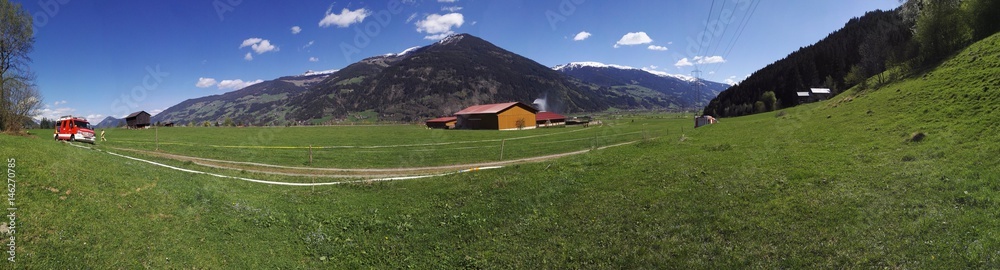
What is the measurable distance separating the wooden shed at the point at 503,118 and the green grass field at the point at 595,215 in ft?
241

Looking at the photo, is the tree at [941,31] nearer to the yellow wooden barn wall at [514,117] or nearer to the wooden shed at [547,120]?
the yellow wooden barn wall at [514,117]

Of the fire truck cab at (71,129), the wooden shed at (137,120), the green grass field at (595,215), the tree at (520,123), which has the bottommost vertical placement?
the green grass field at (595,215)

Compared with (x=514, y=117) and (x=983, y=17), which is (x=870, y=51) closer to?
(x=983, y=17)

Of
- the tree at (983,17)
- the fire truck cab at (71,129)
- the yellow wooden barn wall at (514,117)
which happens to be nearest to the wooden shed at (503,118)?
the yellow wooden barn wall at (514,117)

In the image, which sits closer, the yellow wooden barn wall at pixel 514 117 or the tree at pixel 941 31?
→ the tree at pixel 941 31

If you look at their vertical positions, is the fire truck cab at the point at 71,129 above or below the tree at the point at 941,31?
below

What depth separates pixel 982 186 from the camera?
906 centimetres

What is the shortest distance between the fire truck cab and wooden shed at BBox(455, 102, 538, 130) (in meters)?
67.5

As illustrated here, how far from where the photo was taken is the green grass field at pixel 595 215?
7969 millimetres

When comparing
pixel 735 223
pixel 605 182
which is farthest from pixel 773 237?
pixel 605 182

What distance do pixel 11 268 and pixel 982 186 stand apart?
69.8 ft

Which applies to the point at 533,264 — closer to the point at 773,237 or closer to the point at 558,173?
the point at 773,237

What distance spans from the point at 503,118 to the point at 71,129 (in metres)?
70.1

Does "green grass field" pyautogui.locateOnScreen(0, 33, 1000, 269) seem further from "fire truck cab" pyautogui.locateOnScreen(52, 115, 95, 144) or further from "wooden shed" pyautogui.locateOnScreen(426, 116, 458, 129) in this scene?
"wooden shed" pyautogui.locateOnScreen(426, 116, 458, 129)
